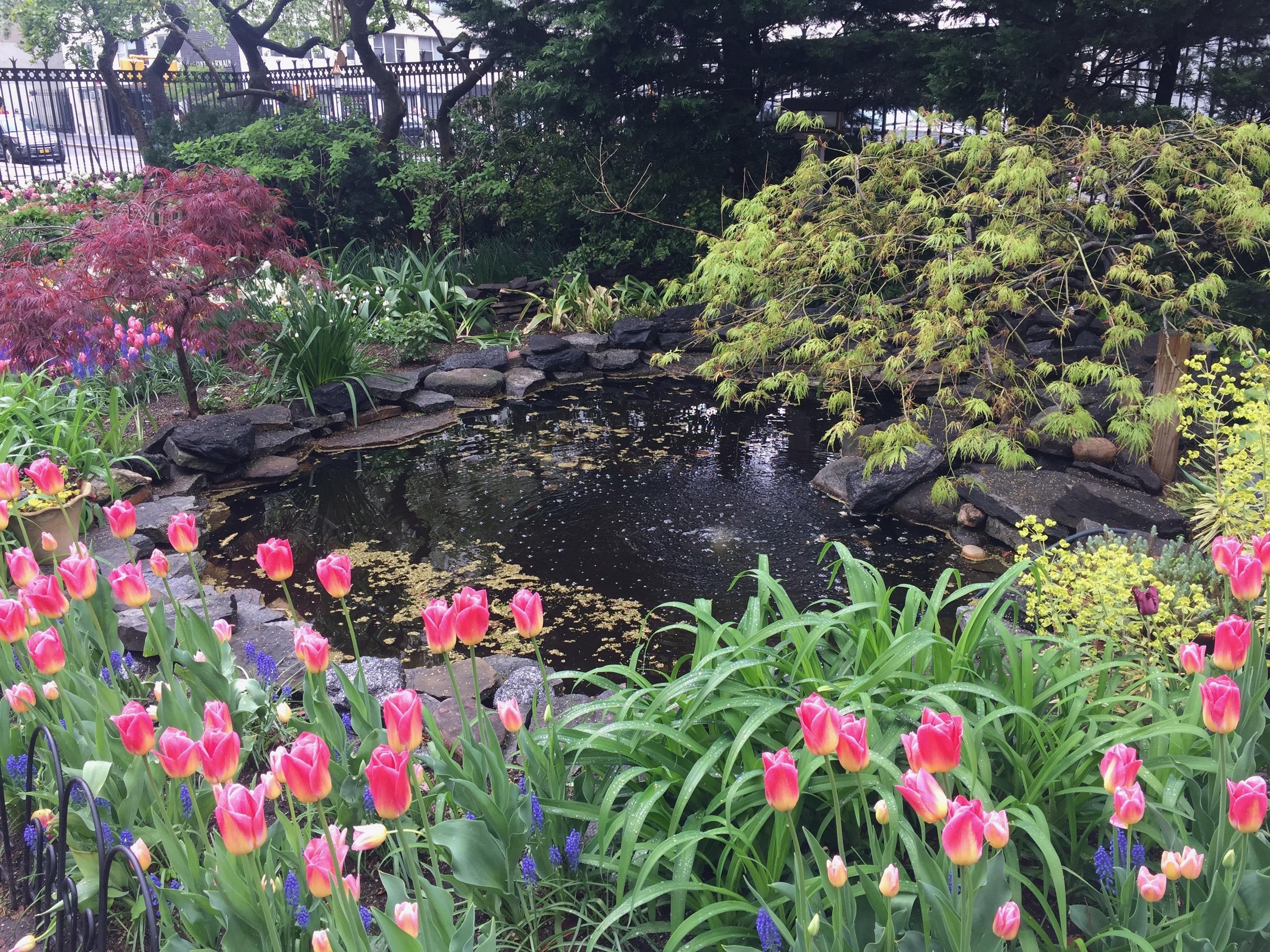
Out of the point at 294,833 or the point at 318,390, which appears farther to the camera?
the point at 318,390

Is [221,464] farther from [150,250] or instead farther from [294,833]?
[294,833]

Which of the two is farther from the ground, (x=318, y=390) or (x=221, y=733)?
(x=221, y=733)

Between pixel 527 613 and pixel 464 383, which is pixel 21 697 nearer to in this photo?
pixel 527 613

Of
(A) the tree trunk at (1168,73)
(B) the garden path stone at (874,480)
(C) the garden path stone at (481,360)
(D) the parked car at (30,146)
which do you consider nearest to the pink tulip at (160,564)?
(B) the garden path stone at (874,480)

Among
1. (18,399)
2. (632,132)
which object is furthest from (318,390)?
(632,132)

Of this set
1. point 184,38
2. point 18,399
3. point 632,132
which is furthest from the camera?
point 184,38

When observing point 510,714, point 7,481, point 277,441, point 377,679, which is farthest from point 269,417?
point 510,714

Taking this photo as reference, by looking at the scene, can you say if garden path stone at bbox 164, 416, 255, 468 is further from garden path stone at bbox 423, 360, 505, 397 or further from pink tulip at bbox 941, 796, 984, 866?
pink tulip at bbox 941, 796, 984, 866

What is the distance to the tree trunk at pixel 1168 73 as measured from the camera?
7551 millimetres

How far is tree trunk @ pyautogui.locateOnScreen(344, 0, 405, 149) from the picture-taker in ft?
38.4

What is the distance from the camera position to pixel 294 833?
1593 millimetres

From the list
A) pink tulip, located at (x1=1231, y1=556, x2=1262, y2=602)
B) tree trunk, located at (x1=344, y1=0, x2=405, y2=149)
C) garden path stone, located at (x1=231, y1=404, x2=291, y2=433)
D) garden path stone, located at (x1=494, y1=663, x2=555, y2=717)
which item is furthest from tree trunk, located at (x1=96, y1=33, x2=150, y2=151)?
pink tulip, located at (x1=1231, y1=556, x2=1262, y2=602)

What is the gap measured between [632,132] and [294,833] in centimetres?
971

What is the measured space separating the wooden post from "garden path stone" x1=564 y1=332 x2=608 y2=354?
490 cm
